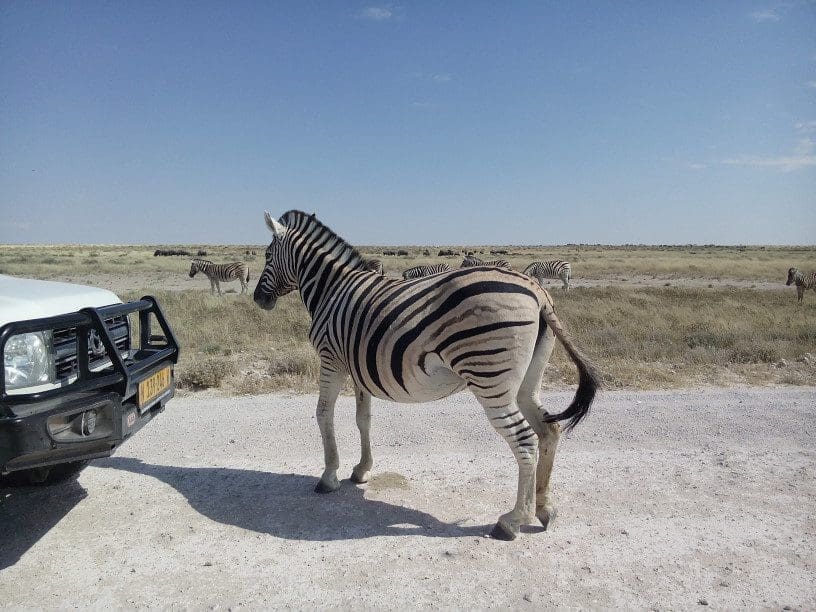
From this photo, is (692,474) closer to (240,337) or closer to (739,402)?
(739,402)

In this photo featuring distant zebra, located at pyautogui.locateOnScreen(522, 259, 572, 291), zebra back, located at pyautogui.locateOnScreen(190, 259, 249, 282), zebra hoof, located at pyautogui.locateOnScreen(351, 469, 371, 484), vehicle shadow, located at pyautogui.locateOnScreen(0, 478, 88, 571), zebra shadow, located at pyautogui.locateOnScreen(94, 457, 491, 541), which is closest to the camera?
vehicle shadow, located at pyautogui.locateOnScreen(0, 478, 88, 571)

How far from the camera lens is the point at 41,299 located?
3619 mm

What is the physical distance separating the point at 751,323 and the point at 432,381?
1089cm

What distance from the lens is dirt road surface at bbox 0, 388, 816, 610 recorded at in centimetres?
325

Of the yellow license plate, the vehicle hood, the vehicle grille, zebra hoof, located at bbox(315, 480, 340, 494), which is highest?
the vehicle hood

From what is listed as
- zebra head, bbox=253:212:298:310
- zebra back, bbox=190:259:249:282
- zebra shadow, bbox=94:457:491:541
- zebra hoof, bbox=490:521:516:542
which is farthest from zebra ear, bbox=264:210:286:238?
zebra back, bbox=190:259:249:282

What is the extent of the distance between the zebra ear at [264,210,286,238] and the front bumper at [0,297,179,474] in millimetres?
1565

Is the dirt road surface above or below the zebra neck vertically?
below

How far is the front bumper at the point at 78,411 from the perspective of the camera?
298cm

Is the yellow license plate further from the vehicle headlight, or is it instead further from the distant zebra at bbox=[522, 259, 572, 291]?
the distant zebra at bbox=[522, 259, 572, 291]

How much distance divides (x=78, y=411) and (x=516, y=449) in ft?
9.12

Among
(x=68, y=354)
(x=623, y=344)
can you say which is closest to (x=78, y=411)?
(x=68, y=354)

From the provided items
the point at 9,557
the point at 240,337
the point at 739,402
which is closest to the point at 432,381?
the point at 9,557

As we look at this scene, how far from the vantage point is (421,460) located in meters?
5.22
